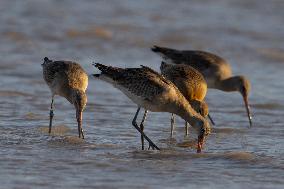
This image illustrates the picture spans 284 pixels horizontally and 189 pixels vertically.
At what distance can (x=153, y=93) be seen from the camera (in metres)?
10.7

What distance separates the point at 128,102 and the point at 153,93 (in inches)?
122

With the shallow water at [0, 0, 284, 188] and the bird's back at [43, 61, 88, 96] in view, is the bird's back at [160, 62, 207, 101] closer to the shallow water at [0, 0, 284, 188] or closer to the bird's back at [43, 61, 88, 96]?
the shallow water at [0, 0, 284, 188]

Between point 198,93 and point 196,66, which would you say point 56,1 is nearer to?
point 196,66

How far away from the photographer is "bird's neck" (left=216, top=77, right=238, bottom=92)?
14144 mm

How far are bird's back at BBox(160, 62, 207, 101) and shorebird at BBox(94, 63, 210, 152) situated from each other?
0.97 meters

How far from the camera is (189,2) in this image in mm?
22422

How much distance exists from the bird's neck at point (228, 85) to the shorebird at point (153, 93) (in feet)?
10.7

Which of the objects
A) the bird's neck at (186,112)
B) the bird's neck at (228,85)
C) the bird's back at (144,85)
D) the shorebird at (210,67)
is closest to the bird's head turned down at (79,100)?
the bird's back at (144,85)

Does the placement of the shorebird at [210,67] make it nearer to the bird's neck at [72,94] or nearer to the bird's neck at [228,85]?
the bird's neck at [228,85]

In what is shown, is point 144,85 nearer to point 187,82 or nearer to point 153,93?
point 153,93

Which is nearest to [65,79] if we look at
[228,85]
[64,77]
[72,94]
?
[64,77]

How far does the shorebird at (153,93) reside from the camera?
421 inches

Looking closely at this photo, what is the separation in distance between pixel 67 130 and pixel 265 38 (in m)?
8.35

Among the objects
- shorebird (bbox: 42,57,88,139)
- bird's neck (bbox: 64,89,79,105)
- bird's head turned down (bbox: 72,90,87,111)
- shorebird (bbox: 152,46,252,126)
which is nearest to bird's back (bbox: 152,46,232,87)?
shorebird (bbox: 152,46,252,126)
